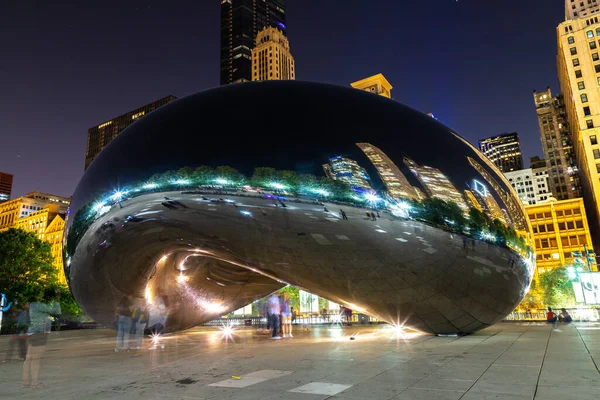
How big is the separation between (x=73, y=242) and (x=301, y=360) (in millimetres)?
4618

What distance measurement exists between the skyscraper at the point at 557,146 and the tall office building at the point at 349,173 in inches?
5513

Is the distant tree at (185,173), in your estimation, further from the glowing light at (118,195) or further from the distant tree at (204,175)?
the glowing light at (118,195)

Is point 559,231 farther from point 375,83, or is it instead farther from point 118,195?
point 118,195

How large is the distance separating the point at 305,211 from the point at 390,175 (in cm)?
145

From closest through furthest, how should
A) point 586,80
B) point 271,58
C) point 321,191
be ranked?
point 321,191, point 586,80, point 271,58

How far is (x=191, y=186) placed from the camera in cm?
650

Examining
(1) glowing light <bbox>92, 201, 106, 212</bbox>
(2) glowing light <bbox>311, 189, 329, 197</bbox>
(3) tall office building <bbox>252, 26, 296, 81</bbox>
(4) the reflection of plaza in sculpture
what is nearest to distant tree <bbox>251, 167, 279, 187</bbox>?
(4) the reflection of plaza in sculpture

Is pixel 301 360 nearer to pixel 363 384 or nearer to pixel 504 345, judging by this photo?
pixel 363 384

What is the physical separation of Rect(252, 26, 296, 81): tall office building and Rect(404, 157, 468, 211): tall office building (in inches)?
5879

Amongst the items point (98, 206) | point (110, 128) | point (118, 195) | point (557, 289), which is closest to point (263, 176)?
point (118, 195)

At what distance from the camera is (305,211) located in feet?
20.8

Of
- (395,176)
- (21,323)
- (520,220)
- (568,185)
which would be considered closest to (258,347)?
(21,323)

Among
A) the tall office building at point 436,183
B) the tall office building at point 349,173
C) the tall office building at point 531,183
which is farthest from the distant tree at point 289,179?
the tall office building at point 531,183

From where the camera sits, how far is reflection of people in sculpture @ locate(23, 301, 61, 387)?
21.1 feet
